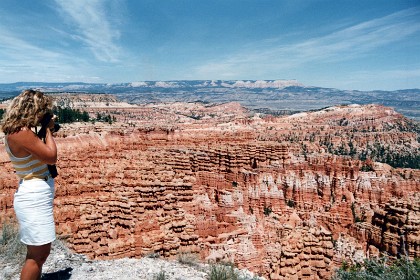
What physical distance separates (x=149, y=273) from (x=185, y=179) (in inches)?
458

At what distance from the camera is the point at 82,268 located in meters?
6.37

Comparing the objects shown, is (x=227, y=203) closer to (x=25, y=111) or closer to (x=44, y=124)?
(x=44, y=124)

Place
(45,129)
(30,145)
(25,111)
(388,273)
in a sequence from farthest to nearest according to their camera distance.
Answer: (388,273) → (45,129) → (25,111) → (30,145)

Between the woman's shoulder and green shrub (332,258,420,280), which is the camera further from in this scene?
green shrub (332,258,420,280)

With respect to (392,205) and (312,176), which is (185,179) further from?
(312,176)

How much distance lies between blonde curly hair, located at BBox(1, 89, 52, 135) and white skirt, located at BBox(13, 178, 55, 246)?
0.70m

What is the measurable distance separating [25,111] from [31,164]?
2.15 ft

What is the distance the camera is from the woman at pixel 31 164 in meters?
3.89

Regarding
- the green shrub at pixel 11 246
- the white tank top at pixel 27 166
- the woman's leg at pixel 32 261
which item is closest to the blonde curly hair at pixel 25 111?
the white tank top at pixel 27 166

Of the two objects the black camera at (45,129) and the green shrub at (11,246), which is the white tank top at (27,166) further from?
the green shrub at (11,246)

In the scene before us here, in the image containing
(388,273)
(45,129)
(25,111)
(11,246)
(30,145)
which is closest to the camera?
(30,145)

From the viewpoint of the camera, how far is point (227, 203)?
26.7 meters

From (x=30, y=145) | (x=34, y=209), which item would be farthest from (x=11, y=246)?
(x=30, y=145)

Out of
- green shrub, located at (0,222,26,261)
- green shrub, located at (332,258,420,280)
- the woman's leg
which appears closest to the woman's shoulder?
the woman's leg
